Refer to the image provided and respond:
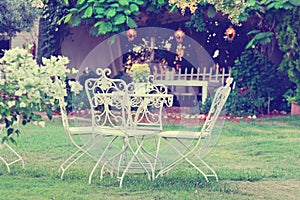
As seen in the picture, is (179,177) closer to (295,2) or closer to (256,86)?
(295,2)

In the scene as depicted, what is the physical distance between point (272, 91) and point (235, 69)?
931 mm

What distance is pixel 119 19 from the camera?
36.6 ft

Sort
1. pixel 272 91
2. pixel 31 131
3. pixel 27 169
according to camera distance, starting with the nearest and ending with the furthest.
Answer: pixel 27 169
pixel 31 131
pixel 272 91

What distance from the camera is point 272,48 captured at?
13758 mm

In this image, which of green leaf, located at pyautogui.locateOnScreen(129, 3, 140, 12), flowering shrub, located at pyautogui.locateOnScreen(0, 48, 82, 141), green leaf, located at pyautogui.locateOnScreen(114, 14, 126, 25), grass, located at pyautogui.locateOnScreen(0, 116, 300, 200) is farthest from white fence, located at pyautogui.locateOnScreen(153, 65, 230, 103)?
flowering shrub, located at pyautogui.locateOnScreen(0, 48, 82, 141)

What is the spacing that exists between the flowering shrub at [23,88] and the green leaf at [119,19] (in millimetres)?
6947

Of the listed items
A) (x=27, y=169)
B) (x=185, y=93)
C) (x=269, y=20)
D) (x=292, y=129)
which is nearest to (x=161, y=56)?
(x=185, y=93)

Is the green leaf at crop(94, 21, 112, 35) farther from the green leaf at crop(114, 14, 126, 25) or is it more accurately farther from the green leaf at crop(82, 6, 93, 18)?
the green leaf at crop(82, 6, 93, 18)

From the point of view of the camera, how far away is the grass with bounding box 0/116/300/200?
17.7 feet

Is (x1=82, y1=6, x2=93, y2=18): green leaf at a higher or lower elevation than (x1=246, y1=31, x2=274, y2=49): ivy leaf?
higher

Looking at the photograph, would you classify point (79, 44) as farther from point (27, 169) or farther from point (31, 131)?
point (27, 169)

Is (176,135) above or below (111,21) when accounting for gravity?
below

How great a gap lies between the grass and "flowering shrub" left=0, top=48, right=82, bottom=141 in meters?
1.34

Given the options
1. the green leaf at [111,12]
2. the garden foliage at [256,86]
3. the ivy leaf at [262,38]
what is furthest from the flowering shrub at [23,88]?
the garden foliage at [256,86]
